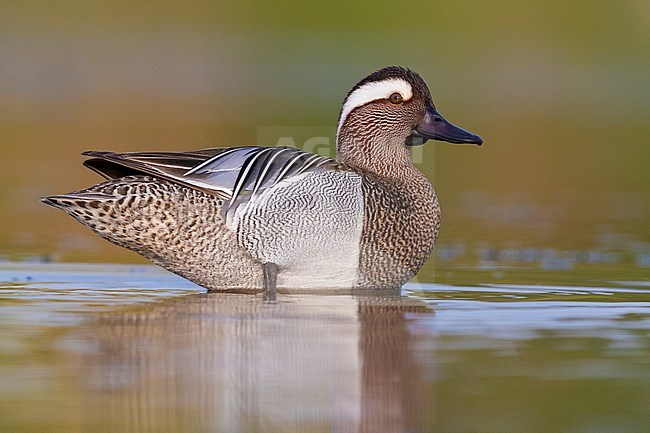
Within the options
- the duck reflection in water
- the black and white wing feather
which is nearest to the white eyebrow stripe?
the black and white wing feather

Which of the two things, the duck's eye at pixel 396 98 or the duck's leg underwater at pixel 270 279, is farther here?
the duck's eye at pixel 396 98

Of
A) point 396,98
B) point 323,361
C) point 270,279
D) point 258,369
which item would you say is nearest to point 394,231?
point 270,279

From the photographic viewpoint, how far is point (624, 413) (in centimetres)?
423

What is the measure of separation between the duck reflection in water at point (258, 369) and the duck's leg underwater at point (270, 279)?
0.37m

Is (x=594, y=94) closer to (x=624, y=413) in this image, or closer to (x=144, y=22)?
(x=144, y=22)

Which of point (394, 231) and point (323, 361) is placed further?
point (394, 231)

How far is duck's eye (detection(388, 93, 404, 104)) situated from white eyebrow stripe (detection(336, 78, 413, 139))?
2 centimetres

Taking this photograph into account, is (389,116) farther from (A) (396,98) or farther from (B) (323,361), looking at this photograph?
(B) (323,361)

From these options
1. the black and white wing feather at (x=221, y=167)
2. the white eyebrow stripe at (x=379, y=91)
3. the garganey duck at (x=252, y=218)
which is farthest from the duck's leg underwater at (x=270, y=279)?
the white eyebrow stripe at (x=379, y=91)

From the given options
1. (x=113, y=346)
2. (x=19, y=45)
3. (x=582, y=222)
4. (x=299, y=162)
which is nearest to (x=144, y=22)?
(x=19, y=45)

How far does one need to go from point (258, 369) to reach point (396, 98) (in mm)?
2991

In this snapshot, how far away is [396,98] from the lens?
7367 millimetres

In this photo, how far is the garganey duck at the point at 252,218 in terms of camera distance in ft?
21.7

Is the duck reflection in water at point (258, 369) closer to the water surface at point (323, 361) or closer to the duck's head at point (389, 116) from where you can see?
the water surface at point (323, 361)
